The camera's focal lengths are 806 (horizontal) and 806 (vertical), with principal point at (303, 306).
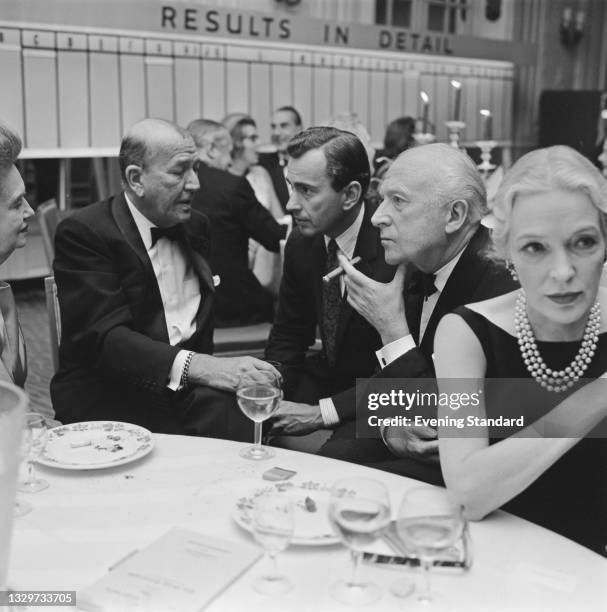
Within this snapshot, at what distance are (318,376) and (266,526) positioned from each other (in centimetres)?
163

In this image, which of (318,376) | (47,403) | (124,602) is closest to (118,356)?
(318,376)

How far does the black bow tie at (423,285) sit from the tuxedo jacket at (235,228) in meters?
1.90

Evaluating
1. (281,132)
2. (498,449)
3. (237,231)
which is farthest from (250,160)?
(498,449)

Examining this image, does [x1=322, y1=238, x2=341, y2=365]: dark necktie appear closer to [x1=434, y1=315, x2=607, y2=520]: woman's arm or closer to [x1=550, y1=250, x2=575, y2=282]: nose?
[x1=434, y1=315, x2=607, y2=520]: woman's arm

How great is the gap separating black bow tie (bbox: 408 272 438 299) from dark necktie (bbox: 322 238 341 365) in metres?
0.34

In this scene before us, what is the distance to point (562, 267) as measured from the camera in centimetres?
146

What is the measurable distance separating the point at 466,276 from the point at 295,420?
0.68 meters

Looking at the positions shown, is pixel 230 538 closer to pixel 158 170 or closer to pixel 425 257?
pixel 425 257

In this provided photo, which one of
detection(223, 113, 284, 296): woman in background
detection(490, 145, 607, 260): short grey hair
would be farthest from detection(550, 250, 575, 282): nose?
detection(223, 113, 284, 296): woman in background

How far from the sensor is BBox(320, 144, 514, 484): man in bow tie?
7.02 ft

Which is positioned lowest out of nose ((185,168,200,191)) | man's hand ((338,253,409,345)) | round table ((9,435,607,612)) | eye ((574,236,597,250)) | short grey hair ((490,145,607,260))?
round table ((9,435,607,612))

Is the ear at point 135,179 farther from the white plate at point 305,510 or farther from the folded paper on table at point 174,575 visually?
the folded paper on table at point 174,575

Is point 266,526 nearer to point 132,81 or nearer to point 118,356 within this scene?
point 118,356

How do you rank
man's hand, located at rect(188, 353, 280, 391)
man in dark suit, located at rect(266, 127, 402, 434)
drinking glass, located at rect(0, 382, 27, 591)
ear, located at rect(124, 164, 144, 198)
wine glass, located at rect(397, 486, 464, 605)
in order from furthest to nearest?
ear, located at rect(124, 164, 144, 198)
man in dark suit, located at rect(266, 127, 402, 434)
man's hand, located at rect(188, 353, 280, 391)
wine glass, located at rect(397, 486, 464, 605)
drinking glass, located at rect(0, 382, 27, 591)
